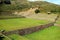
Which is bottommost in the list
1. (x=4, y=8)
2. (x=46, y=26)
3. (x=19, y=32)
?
(x=4, y=8)

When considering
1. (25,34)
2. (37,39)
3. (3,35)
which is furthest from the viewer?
→ (25,34)

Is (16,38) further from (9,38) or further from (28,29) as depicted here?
(28,29)

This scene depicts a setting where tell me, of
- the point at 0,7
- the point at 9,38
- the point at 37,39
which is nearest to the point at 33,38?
the point at 37,39

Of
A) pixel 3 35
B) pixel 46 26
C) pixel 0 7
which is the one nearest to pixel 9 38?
pixel 3 35

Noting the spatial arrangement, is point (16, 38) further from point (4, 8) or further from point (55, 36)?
point (4, 8)

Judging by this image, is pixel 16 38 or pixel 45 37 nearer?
pixel 16 38

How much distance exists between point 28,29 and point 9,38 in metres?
5.63

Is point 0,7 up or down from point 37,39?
down

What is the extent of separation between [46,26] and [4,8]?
2940cm

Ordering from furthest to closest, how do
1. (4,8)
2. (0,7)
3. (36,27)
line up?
(4,8) < (0,7) < (36,27)

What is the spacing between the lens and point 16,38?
1841 cm

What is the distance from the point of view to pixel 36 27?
2478 centimetres

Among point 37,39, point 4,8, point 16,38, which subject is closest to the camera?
point 16,38

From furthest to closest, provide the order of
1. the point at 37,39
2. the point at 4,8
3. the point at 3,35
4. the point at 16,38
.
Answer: the point at 4,8
the point at 37,39
the point at 16,38
the point at 3,35
